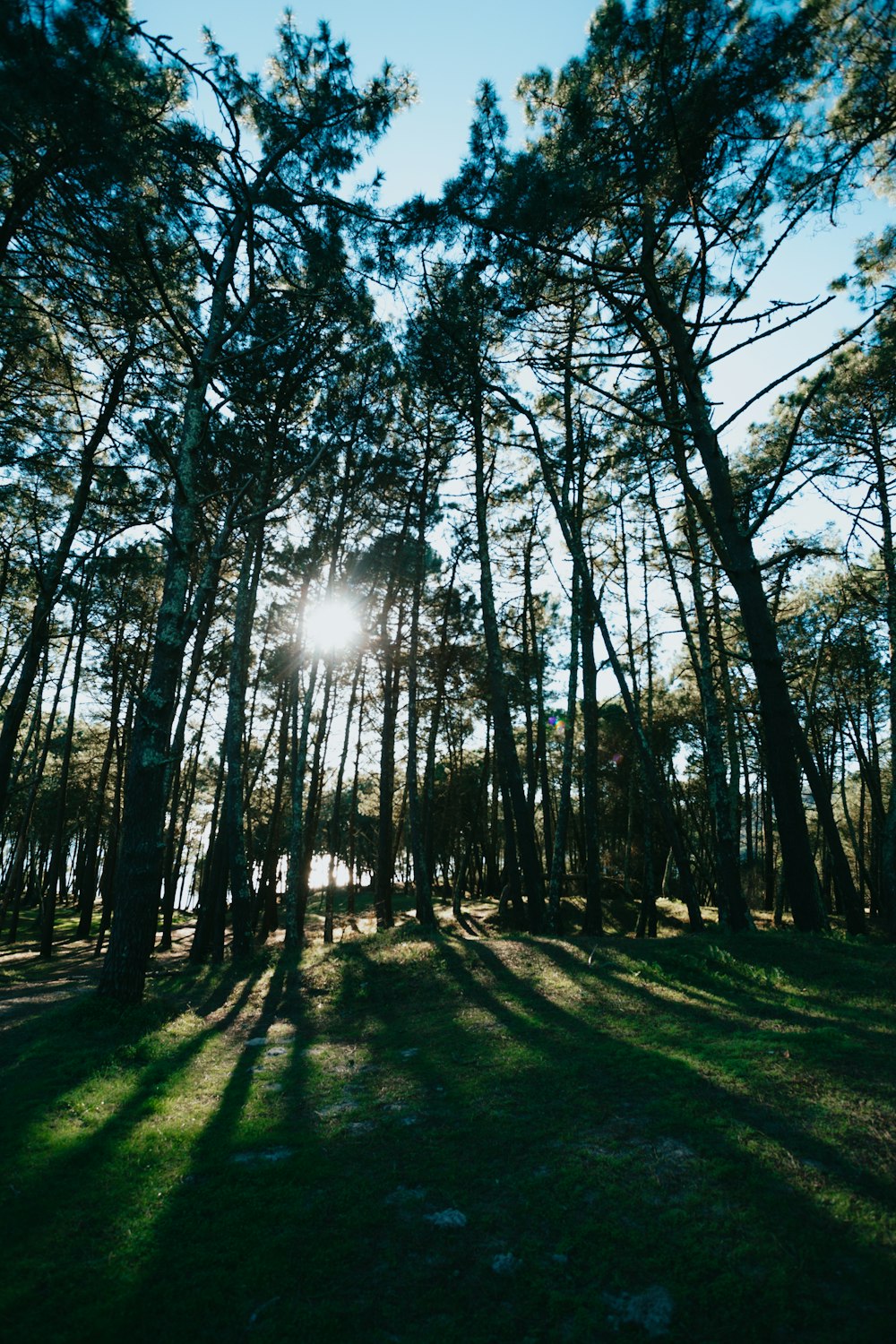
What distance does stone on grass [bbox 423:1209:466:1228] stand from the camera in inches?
125

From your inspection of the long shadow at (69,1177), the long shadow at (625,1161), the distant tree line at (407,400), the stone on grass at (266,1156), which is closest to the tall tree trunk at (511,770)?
the distant tree line at (407,400)

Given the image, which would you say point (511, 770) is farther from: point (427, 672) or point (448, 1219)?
point (448, 1219)

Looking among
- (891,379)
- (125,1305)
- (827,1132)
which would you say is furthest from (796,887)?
(891,379)

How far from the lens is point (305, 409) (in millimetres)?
15406

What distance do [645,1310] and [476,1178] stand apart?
4.48 ft

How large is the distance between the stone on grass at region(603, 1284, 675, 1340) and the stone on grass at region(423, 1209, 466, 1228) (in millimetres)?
899

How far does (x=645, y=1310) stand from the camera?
247 cm

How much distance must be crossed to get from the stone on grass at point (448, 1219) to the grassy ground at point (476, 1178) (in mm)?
19

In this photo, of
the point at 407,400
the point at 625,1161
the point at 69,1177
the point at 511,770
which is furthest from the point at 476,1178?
the point at 407,400

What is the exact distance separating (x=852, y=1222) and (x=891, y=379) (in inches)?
581

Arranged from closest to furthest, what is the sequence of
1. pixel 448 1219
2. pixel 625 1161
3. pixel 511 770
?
pixel 448 1219, pixel 625 1161, pixel 511 770

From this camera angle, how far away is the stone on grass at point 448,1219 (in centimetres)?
317

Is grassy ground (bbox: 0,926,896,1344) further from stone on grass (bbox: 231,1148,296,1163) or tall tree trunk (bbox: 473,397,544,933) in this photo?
tall tree trunk (bbox: 473,397,544,933)

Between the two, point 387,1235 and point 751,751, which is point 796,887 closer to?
point 387,1235
